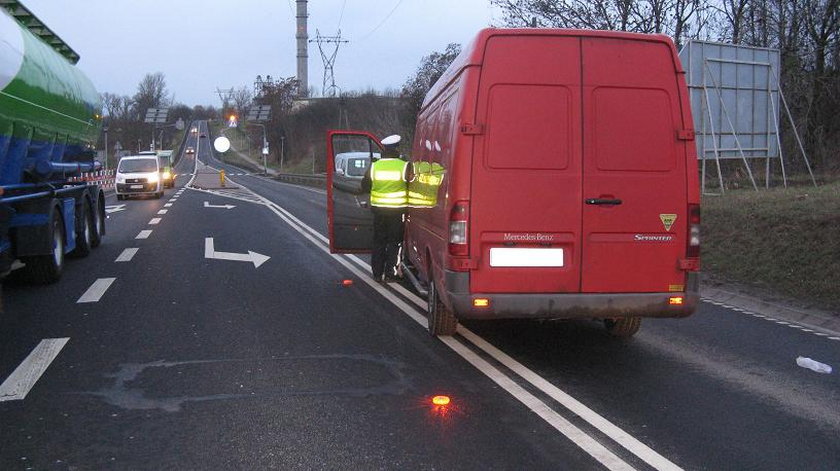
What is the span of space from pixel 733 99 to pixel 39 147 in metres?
13.9

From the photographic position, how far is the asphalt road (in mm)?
4246

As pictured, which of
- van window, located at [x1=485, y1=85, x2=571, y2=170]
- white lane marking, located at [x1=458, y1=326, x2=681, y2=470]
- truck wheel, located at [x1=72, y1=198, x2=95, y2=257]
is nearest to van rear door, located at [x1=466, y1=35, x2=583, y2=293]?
van window, located at [x1=485, y1=85, x2=571, y2=170]

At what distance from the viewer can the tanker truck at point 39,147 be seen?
8539 mm

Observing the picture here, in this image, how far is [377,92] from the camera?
81.9 metres

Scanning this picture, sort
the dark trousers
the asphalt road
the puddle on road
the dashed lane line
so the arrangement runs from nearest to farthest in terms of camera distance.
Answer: the asphalt road
the puddle on road
the dashed lane line
the dark trousers

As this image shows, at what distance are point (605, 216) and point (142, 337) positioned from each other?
4.22 meters

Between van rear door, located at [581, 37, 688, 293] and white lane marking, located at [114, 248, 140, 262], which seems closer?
van rear door, located at [581, 37, 688, 293]

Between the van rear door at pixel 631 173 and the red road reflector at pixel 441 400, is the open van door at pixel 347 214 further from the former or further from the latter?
the red road reflector at pixel 441 400

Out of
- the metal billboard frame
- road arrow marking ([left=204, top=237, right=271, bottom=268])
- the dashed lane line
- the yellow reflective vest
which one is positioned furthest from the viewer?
the metal billboard frame

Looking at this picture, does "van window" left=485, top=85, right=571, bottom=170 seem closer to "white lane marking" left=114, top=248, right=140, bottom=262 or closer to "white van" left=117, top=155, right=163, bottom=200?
"white lane marking" left=114, top=248, right=140, bottom=262

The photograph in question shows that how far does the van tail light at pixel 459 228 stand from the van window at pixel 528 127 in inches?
14.5

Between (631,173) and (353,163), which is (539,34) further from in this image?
(353,163)

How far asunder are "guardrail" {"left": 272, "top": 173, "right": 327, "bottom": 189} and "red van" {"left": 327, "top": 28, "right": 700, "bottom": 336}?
37.4 meters

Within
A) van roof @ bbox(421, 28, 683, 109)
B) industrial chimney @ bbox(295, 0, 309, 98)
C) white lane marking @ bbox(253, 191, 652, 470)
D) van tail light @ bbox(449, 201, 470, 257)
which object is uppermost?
industrial chimney @ bbox(295, 0, 309, 98)
